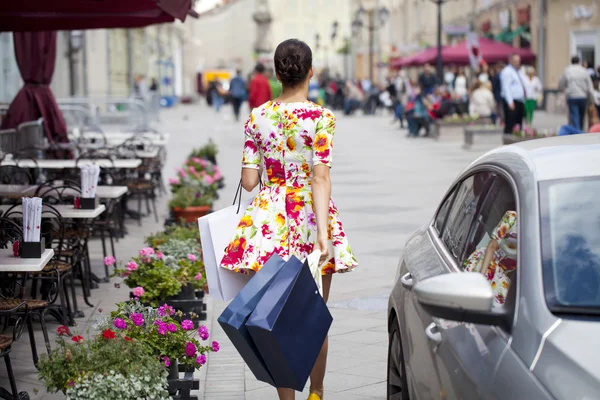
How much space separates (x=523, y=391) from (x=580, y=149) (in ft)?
4.58

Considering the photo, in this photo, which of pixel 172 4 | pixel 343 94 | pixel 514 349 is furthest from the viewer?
pixel 343 94

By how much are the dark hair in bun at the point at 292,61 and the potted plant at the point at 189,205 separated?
6.89 meters

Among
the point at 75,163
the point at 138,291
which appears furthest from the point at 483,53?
the point at 138,291

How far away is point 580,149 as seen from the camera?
4047 millimetres

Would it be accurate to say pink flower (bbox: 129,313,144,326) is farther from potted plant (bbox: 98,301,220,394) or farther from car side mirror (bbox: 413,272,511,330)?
car side mirror (bbox: 413,272,511,330)

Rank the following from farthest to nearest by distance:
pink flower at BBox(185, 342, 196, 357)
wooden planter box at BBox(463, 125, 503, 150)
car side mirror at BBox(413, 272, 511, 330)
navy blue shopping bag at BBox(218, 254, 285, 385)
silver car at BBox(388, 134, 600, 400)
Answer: wooden planter box at BBox(463, 125, 503, 150) < pink flower at BBox(185, 342, 196, 357) < navy blue shopping bag at BBox(218, 254, 285, 385) < car side mirror at BBox(413, 272, 511, 330) < silver car at BBox(388, 134, 600, 400)

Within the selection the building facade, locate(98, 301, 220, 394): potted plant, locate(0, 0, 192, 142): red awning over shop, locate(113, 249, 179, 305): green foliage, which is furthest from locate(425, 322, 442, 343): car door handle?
the building facade

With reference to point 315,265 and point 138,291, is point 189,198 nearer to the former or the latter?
point 138,291

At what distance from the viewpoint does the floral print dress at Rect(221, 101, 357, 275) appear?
502 cm

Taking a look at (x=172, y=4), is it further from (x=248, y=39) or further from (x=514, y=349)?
(x=248, y=39)

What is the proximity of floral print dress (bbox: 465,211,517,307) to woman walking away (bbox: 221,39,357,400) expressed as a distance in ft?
3.97

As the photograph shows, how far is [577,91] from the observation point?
77.3 ft

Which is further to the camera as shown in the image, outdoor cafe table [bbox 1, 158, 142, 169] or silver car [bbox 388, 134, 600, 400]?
outdoor cafe table [bbox 1, 158, 142, 169]

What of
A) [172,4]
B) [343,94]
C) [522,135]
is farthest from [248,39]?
[172,4]
